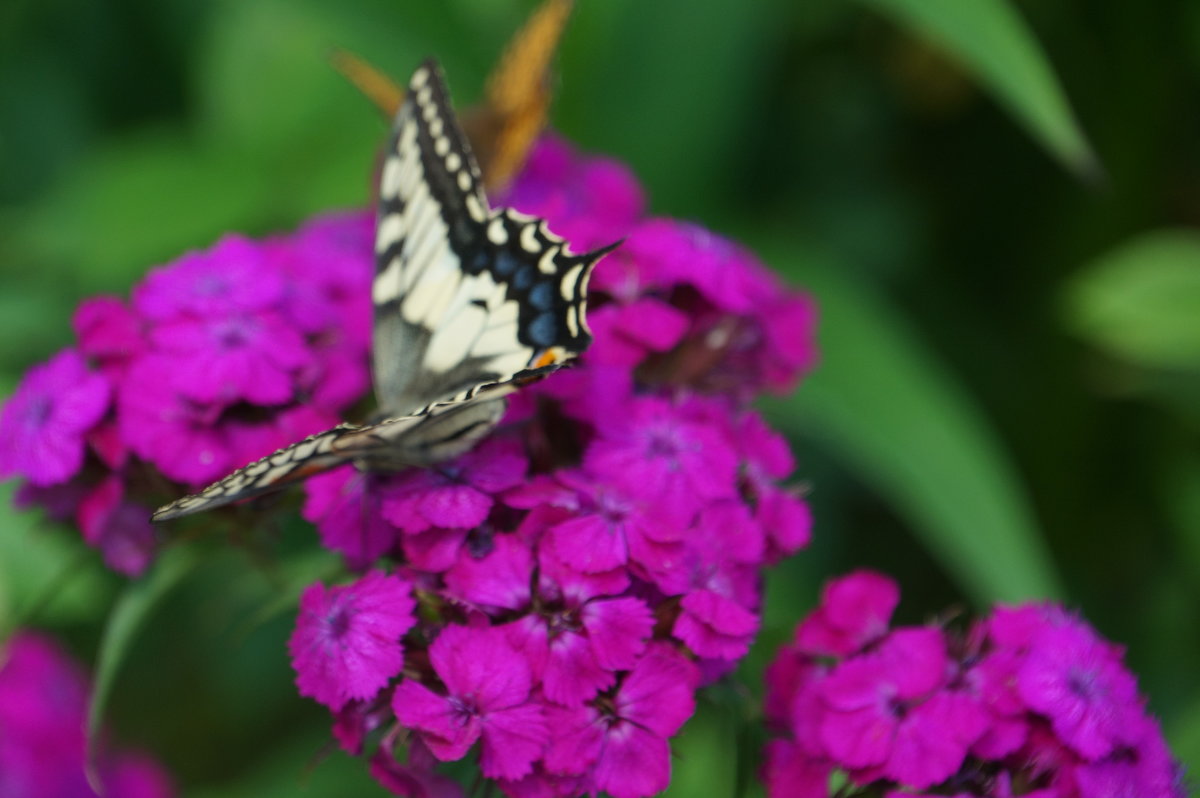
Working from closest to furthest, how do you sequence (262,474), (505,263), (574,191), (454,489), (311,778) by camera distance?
(262,474), (454,489), (505,263), (574,191), (311,778)

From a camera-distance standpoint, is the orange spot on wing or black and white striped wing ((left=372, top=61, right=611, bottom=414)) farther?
black and white striped wing ((left=372, top=61, right=611, bottom=414))

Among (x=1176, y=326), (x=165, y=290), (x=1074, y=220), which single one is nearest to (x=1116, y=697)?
(x=1176, y=326)

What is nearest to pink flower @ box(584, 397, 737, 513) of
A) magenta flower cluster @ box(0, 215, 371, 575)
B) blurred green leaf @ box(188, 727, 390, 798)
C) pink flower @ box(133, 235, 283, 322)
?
magenta flower cluster @ box(0, 215, 371, 575)

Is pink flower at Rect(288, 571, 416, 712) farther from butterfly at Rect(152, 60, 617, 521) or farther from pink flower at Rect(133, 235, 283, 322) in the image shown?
pink flower at Rect(133, 235, 283, 322)

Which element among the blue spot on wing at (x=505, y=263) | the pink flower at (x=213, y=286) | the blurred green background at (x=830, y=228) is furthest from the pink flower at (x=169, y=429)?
the blurred green background at (x=830, y=228)

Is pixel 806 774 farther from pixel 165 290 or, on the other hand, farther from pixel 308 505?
Answer: pixel 165 290

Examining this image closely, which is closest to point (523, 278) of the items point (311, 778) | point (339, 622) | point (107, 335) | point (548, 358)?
point (548, 358)

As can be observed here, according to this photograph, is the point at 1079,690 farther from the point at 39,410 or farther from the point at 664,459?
the point at 39,410
